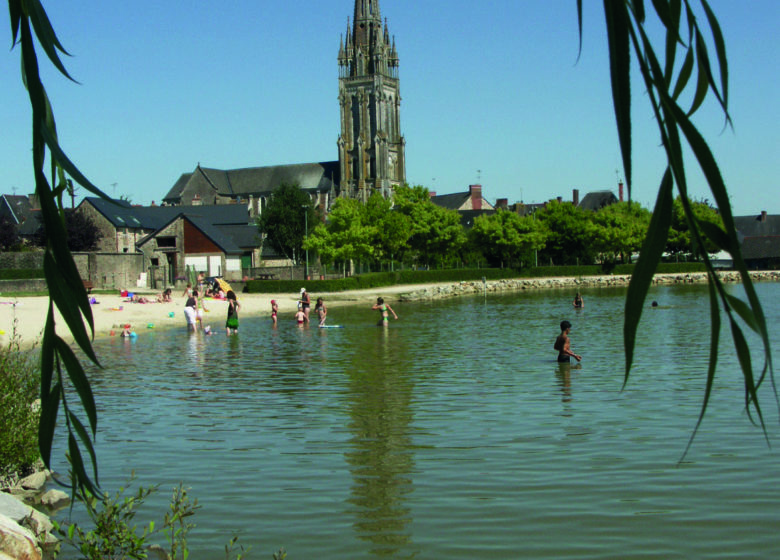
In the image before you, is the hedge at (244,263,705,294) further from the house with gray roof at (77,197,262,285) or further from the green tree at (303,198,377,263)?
the house with gray roof at (77,197,262,285)

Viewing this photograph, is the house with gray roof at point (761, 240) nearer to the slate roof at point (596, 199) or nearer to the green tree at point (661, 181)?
the slate roof at point (596, 199)

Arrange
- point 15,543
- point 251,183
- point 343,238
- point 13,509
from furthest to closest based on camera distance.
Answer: point 251,183
point 343,238
point 13,509
point 15,543

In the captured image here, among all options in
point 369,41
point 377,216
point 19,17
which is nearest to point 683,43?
point 19,17

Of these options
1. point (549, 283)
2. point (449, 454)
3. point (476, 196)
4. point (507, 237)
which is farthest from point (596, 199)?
point (449, 454)

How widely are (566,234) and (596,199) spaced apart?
141 feet

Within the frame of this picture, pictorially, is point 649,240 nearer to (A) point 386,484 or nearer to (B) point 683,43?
(B) point 683,43

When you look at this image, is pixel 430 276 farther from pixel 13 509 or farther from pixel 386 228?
pixel 13 509

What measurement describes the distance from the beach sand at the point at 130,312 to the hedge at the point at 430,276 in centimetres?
277

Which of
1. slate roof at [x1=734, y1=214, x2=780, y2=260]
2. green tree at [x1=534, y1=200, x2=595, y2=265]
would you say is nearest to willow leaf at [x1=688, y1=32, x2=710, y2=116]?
green tree at [x1=534, y1=200, x2=595, y2=265]

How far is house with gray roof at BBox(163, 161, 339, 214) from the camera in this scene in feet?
479

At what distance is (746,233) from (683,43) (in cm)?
13799

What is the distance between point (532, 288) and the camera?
8594 cm

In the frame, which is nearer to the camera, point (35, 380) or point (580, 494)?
point (580, 494)

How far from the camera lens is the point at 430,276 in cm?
8331
